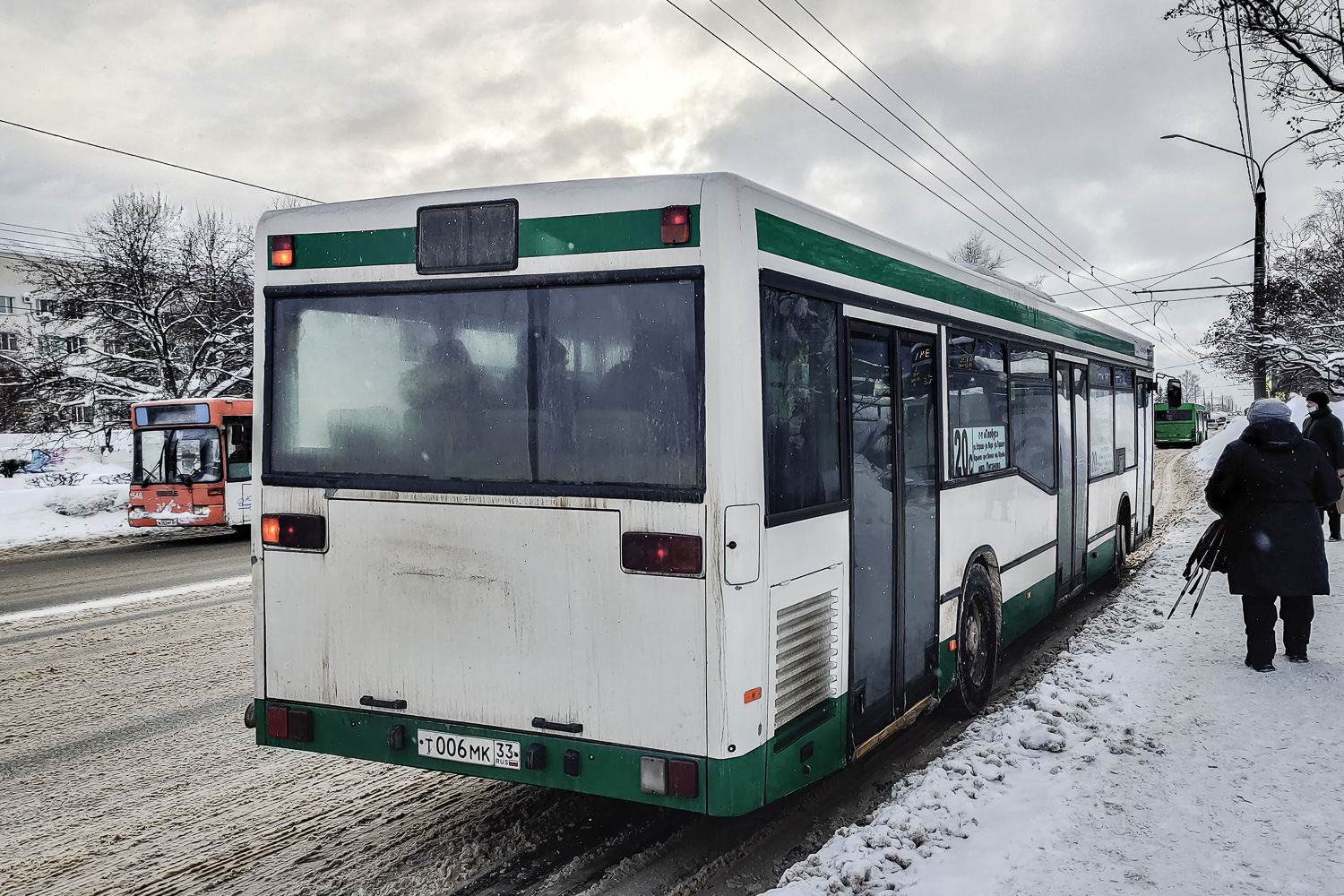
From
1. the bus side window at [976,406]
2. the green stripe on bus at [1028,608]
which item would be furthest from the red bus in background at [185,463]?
the bus side window at [976,406]

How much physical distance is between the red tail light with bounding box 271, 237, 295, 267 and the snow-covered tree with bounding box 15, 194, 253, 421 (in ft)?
83.3

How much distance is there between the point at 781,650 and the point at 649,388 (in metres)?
1.17

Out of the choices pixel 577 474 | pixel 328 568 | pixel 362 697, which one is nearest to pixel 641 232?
pixel 577 474

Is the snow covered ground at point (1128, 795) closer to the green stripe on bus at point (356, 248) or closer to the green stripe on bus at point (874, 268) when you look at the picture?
the green stripe on bus at point (874, 268)

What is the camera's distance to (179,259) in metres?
32.5

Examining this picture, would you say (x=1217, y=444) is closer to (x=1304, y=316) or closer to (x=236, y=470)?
(x=1304, y=316)

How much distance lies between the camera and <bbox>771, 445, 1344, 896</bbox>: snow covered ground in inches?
149

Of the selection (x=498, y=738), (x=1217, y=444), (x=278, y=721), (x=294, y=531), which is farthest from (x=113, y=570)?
(x=1217, y=444)

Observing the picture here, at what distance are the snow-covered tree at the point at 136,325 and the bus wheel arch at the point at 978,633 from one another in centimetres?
2563

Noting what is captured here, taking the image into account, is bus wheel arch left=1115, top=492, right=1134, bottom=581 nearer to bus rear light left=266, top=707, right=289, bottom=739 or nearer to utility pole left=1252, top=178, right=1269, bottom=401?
bus rear light left=266, top=707, right=289, bottom=739

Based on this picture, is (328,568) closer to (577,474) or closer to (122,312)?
(577,474)

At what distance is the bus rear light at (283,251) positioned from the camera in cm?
442

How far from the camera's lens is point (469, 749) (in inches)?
159

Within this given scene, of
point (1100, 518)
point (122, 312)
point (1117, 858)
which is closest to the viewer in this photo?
point (1117, 858)
